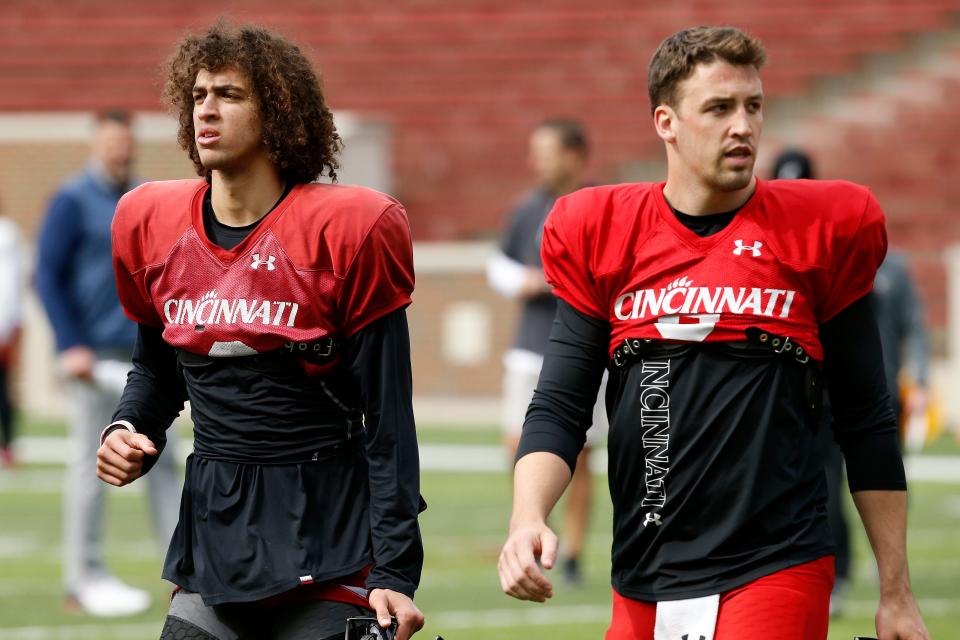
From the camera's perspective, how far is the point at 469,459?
1457 cm

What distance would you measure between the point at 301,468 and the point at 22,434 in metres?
13.5

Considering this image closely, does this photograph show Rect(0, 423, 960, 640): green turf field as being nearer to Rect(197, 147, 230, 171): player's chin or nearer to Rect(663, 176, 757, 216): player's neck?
Rect(663, 176, 757, 216): player's neck

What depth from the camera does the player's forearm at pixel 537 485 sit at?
3.75 metres

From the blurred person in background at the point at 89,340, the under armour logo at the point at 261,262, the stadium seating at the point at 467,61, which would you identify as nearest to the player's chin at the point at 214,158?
the under armour logo at the point at 261,262

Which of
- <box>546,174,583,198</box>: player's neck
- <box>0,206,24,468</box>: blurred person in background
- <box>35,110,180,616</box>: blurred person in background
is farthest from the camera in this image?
<box>0,206,24,468</box>: blurred person in background

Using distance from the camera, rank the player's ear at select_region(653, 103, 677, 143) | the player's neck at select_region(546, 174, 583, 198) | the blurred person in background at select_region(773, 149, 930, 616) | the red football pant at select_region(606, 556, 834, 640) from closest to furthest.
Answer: the red football pant at select_region(606, 556, 834, 640) < the player's ear at select_region(653, 103, 677, 143) < the blurred person in background at select_region(773, 149, 930, 616) < the player's neck at select_region(546, 174, 583, 198)

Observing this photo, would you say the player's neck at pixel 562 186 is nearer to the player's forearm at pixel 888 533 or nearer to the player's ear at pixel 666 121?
the player's ear at pixel 666 121

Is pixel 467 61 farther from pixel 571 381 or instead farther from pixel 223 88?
pixel 571 381

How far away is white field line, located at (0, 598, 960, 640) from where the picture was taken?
7.57 m

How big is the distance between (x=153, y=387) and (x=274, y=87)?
2.65 feet

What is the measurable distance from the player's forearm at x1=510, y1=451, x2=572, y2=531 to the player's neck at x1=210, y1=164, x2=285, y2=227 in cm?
84

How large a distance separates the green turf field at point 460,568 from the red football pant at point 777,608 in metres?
3.67

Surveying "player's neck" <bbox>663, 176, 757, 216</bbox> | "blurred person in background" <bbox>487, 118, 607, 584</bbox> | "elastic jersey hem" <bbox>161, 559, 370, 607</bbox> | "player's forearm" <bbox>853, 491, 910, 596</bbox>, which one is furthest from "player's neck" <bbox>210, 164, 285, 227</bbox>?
"blurred person in background" <bbox>487, 118, 607, 584</bbox>

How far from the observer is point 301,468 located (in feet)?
12.8
